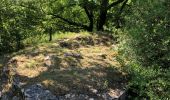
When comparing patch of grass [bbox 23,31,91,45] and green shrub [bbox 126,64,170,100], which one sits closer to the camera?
green shrub [bbox 126,64,170,100]

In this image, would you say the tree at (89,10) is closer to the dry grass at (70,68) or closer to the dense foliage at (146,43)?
the dry grass at (70,68)

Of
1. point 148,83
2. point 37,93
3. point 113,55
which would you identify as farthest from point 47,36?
point 148,83

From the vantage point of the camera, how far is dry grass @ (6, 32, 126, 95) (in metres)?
8.42

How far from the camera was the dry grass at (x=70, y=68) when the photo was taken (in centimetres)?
842

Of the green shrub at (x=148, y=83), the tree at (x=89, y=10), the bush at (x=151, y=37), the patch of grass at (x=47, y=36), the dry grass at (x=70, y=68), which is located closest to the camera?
the green shrub at (x=148, y=83)

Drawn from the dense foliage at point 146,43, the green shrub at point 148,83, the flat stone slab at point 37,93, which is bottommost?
the flat stone slab at point 37,93

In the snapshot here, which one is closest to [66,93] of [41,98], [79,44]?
[41,98]

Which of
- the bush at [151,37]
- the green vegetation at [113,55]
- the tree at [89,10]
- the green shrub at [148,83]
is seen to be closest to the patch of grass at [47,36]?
the green vegetation at [113,55]

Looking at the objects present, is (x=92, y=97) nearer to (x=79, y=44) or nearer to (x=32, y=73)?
(x=32, y=73)

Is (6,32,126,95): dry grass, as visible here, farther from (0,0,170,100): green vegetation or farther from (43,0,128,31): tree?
(43,0,128,31): tree

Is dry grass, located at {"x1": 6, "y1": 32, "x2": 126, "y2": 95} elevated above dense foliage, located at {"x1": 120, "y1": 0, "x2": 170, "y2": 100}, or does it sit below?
below

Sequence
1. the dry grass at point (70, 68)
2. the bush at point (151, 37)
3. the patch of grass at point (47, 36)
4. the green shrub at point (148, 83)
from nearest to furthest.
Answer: the green shrub at point (148, 83), the dry grass at point (70, 68), the bush at point (151, 37), the patch of grass at point (47, 36)

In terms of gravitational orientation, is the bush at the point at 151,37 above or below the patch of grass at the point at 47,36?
above

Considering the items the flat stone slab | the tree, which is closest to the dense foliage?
the flat stone slab
